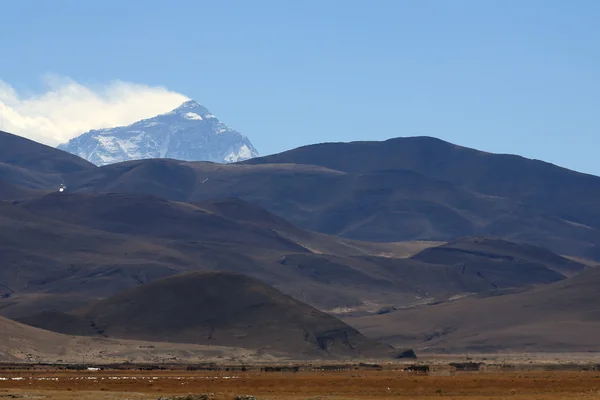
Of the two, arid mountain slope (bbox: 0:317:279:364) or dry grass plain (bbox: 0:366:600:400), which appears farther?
arid mountain slope (bbox: 0:317:279:364)

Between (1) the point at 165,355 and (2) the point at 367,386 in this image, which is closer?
(2) the point at 367,386

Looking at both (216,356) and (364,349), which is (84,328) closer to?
(216,356)

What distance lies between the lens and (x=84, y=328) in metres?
195

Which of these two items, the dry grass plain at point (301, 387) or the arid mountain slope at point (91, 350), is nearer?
the dry grass plain at point (301, 387)

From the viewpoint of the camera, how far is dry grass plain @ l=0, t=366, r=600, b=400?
254ft

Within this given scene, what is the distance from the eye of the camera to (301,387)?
9006cm

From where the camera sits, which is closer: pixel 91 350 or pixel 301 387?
pixel 301 387

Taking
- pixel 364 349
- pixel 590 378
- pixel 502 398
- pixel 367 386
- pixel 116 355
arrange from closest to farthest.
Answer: pixel 502 398
pixel 367 386
pixel 590 378
pixel 116 355
pixel 364 349

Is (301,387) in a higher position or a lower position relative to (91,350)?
higher

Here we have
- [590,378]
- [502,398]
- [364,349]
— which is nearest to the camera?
[502,398]

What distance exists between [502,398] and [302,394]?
13101mm

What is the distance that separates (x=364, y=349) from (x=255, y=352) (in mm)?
22121

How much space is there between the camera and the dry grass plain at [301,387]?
7731 centimetres

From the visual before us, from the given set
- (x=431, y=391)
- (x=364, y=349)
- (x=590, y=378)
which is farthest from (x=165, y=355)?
(x=431, y=391)
